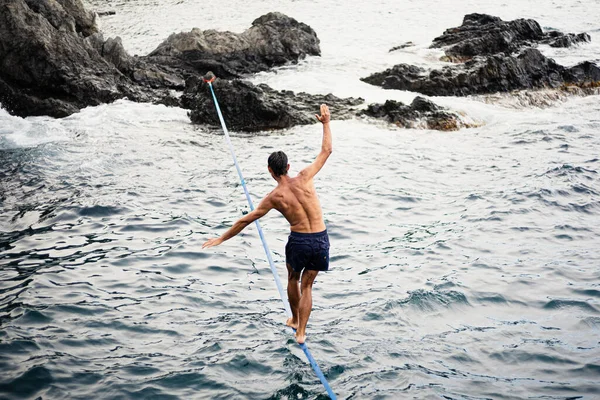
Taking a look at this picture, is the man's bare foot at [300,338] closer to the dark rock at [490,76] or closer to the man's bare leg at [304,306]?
the man's bare leg at [304,306]

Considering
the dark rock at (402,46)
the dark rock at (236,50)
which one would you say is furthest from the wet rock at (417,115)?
the dark rock at (402,46)

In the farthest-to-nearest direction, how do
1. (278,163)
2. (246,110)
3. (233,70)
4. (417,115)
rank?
(233,70)
(417,115)
(246,110)
(278,163)

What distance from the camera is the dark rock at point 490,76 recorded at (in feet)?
63.8

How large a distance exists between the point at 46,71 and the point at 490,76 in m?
14.0

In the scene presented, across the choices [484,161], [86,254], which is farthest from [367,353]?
[484,161]

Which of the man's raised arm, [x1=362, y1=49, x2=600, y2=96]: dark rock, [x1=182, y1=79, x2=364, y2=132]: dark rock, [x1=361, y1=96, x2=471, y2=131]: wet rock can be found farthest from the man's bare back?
[x1=362, y1=49, x2=600, y2=96]: dark rock

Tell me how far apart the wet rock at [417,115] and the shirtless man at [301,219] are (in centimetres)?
1031

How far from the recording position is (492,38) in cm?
2317

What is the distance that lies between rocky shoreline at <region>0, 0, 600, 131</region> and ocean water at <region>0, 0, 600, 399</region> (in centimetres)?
79

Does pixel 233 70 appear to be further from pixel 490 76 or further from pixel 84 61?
pixel 490 76

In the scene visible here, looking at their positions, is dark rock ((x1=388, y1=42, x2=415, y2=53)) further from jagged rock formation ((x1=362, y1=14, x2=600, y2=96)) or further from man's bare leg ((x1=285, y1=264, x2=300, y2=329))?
man's bare leg ((x1=285, y1=264, x2=300, y2=329))

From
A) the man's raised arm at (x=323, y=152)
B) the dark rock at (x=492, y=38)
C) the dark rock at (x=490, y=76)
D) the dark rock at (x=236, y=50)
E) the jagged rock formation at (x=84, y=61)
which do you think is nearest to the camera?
the man's raised arm at (x=323, y=152)

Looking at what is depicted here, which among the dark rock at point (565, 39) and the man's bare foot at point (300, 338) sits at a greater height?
the dark rock at point (565, 39)

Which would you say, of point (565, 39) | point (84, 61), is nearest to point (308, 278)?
point (84, 61)
